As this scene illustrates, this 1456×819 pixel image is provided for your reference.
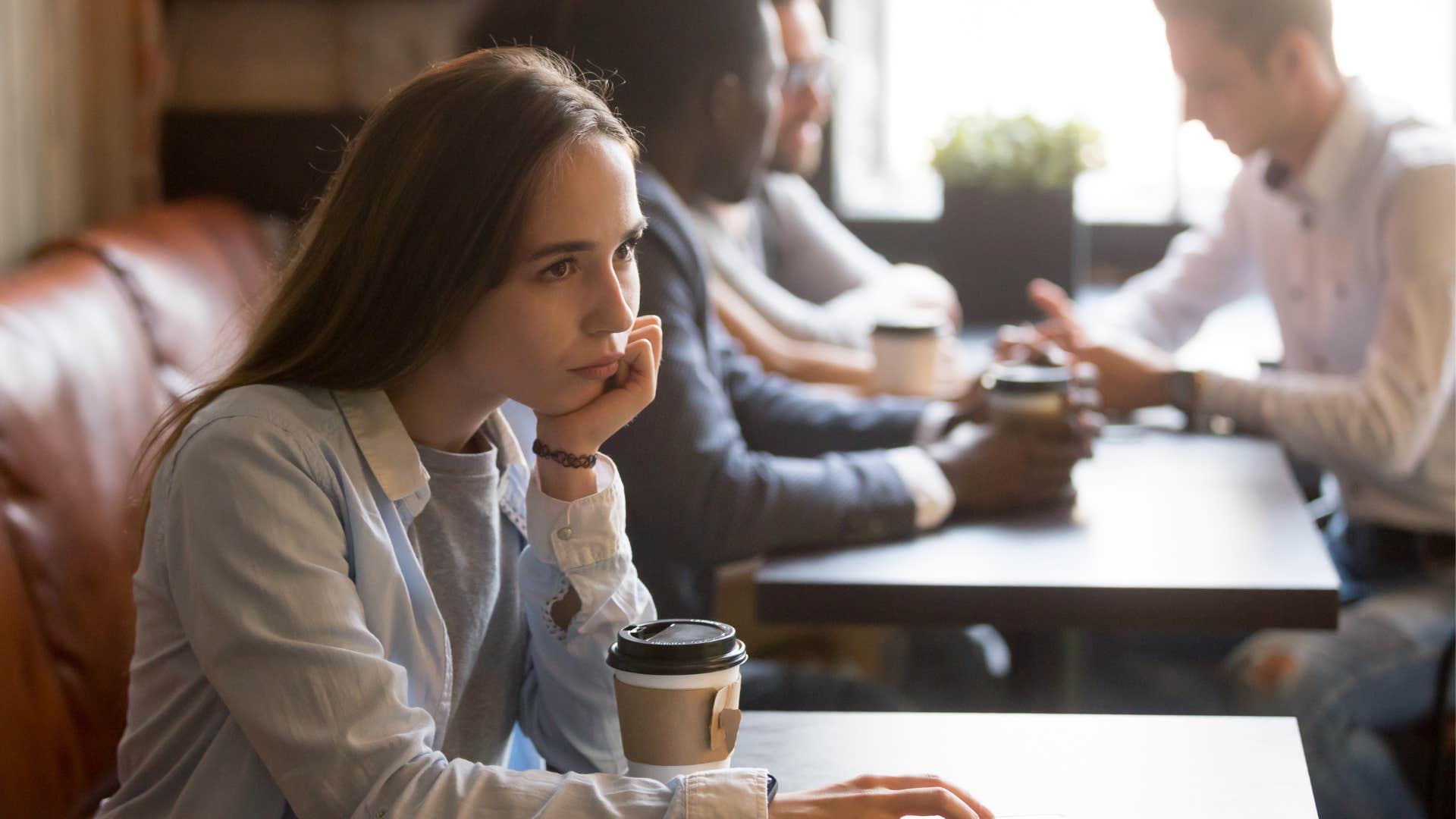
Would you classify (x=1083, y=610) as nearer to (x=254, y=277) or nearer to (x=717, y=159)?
(x=717, y=159)

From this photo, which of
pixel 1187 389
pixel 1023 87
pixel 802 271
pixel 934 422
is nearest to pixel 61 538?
pixel 934 422

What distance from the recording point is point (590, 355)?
107 centimetres

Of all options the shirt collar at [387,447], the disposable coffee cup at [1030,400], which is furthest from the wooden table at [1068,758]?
the disposable coffee cup at [1030,400]

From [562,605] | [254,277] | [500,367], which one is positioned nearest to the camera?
[500,367]

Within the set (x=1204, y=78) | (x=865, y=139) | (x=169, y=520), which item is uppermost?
(x=1204, y=78)

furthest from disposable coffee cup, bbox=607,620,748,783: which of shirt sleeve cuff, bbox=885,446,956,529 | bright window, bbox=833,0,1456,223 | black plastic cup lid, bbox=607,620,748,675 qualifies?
bright window, bbox=833,0,1456,223

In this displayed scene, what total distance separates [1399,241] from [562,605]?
1.49 meters

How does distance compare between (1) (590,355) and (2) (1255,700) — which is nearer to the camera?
(1) (590,355)

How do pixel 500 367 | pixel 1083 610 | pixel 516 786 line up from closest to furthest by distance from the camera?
pixel 516 786
pixel 500 367
pixel 1083 610

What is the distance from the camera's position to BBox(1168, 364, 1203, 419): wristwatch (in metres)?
2.30

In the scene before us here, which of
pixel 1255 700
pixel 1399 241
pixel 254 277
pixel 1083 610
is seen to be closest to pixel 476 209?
pixel 1083 610

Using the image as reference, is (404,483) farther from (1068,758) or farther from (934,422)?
(934,422)

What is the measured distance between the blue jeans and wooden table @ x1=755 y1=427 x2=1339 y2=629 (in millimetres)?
256

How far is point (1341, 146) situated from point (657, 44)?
3.58 feet
